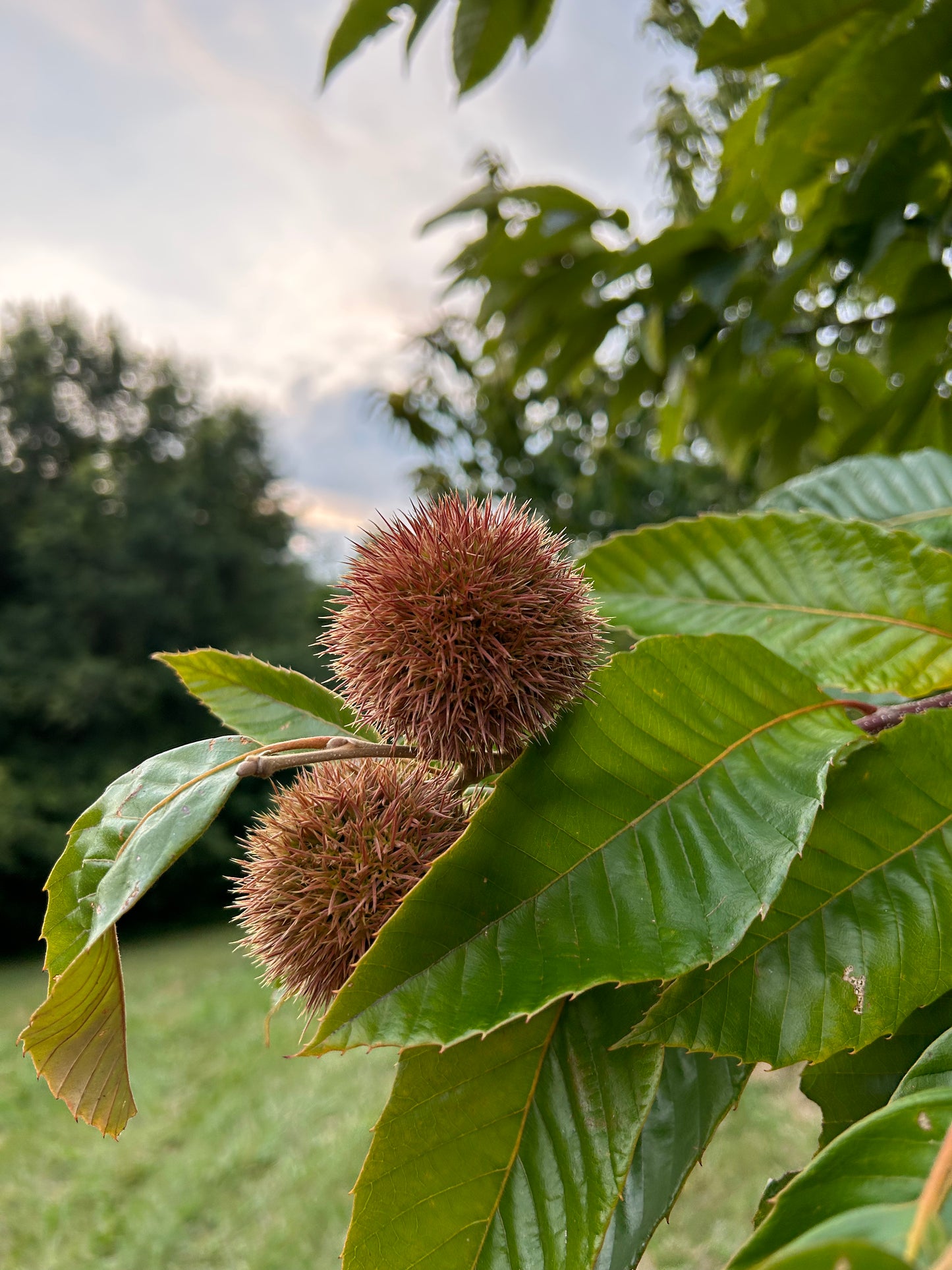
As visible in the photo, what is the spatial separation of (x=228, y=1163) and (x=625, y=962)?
5335mm

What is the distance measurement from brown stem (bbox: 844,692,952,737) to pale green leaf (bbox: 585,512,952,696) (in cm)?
2

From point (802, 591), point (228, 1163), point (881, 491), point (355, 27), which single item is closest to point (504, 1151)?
point (802, 591)

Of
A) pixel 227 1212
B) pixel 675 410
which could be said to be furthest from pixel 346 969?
pixel 227 1212

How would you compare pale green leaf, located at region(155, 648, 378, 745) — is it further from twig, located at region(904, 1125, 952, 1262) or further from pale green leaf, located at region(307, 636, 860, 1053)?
twig, located at region(904, 1125, 952, 1262)

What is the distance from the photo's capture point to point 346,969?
0.43m

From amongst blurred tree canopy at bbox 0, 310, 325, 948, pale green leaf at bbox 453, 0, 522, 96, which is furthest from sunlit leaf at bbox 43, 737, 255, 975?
blurred tree canopy at bbox 0, 310, 325, 948

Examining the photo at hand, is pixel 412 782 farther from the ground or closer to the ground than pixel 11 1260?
farther from the ground

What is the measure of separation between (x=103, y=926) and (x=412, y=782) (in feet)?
0.60

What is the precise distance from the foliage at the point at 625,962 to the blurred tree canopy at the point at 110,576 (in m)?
10.1

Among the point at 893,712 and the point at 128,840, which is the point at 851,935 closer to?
Result: the point at 893,712

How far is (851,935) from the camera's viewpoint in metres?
0.45

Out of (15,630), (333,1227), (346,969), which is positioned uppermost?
(15,630)

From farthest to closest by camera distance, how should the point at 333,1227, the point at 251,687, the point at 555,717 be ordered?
the point at 333,1227, the point at 251,687, the point at 555,717

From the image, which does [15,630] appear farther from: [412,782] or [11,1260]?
[412,782]
